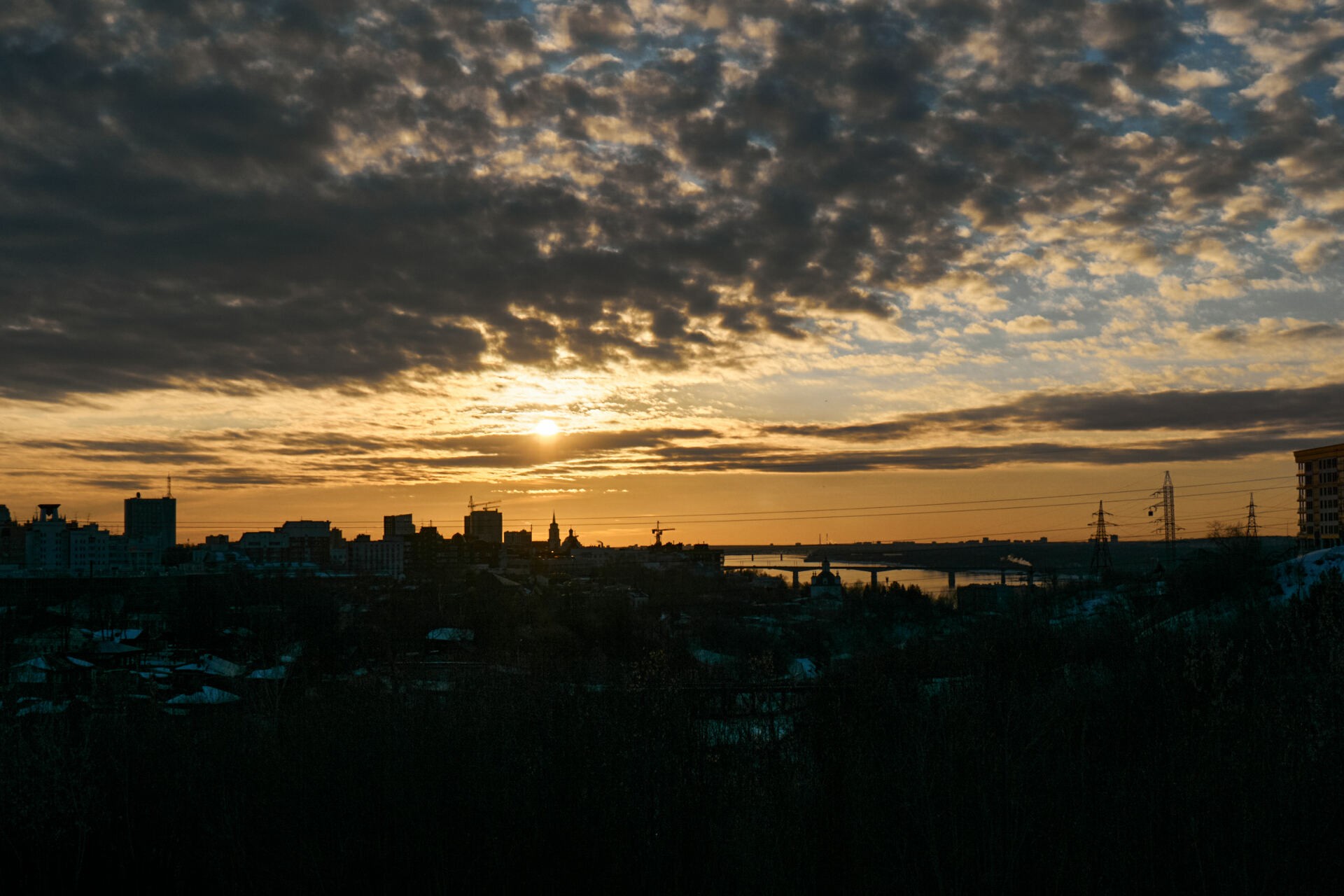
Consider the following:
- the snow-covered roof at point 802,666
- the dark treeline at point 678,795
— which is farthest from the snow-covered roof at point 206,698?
the snow-covered roof at point 802,666

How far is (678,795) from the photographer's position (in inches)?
752

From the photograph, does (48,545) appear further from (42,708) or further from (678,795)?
(678,795)

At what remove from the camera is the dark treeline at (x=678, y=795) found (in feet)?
47.6

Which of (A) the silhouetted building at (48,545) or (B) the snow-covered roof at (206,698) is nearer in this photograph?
(B) the snow-covered roof at (206,698)

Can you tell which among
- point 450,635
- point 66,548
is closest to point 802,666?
point 450,635

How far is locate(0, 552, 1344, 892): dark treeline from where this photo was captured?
1452 cm

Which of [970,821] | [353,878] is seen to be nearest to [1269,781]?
[970,821]

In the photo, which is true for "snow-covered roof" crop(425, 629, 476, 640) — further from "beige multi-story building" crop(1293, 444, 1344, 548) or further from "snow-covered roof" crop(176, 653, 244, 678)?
"beige multi-story building" crop(1293, 444, 1344, 548)

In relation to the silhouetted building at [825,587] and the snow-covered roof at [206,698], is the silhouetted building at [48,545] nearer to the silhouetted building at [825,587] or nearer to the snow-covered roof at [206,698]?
the silhouetted building at [825,587]

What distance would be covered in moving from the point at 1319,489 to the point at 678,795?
132562 mm

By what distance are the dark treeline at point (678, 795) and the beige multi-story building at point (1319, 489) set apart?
110 meters

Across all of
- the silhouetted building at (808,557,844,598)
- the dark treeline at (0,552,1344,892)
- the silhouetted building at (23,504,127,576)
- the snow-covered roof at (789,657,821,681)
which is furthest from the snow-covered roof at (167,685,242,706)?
the silhouetted building at (23,504,127,576)

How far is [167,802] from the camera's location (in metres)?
21.3

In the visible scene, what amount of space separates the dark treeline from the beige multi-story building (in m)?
110
